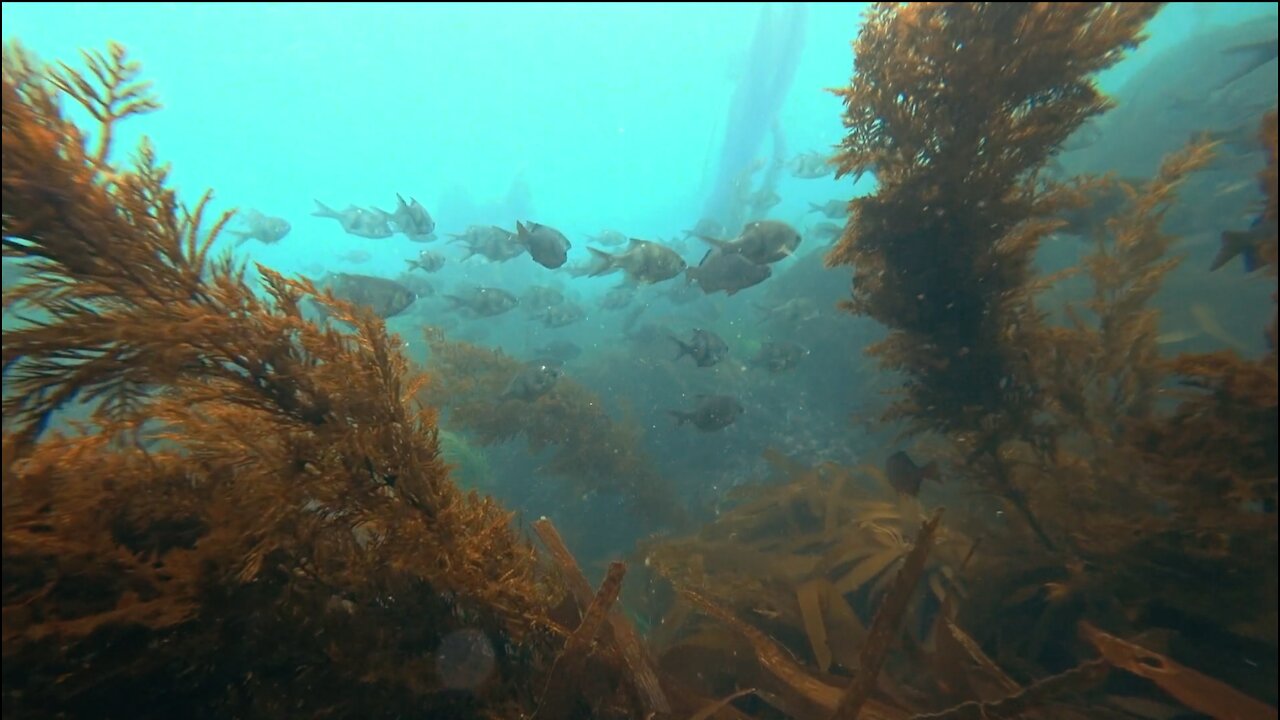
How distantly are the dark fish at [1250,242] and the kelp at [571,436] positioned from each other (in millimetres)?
7022

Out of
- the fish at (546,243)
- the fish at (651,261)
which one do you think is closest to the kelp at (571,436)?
the fish at (546,243)

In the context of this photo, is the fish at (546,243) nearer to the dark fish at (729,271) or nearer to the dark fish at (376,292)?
the dark fish at (376,292)

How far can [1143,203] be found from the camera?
410 centimetres

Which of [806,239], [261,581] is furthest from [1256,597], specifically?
[806,239]

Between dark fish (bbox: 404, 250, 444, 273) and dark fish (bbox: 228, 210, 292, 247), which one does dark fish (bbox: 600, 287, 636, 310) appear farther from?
dark fish (bbox: 228, 210, 292, 247)

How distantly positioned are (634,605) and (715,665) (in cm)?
257

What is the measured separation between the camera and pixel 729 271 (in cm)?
612

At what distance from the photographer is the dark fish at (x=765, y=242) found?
604 cm

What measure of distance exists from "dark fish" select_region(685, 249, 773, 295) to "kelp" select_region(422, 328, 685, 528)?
3913mm

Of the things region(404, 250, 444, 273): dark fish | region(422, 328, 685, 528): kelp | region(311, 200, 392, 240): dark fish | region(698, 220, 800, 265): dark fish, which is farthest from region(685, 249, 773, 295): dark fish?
region(311, 200, 392, 240): dark fish

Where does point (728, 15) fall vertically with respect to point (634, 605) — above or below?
above

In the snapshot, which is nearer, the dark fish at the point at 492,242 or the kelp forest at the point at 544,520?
the kelp forest at the point at 544,520

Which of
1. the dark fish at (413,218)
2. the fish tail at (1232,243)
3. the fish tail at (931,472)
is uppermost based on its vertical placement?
the dark fish at (413,218)

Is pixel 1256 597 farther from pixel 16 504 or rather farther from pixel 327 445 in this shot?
pixel 16 504
